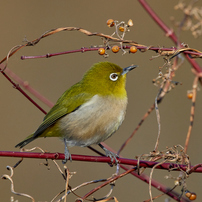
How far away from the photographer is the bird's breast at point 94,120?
3.59 meters

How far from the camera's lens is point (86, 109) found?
3650 mm

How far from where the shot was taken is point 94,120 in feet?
11.7

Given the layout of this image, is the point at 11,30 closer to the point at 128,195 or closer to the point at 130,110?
the point at 130,110

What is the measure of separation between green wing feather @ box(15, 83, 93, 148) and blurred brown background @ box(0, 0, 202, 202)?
233 centimetres

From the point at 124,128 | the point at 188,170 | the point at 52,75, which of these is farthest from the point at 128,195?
the point at 188,170

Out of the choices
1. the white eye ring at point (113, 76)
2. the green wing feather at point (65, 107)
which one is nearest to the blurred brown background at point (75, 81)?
the green wing feather at point (65, 107)

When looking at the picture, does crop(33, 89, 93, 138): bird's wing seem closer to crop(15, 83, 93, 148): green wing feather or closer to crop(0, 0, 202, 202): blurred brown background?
crop(15, 83, 93, 148): green wing feather

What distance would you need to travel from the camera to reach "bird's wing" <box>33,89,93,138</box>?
3.75 meters

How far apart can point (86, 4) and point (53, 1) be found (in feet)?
2.05

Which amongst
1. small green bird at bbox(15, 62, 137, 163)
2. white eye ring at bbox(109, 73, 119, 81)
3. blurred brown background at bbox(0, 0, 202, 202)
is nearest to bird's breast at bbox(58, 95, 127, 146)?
small green bird at bbox(15, 62, 137, 163)

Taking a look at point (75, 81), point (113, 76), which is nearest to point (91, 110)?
point (113, 76)

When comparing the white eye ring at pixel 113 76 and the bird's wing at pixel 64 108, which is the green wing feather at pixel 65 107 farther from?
the white eye ring at pixel 113 76

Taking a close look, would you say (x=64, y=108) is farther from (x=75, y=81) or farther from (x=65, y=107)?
(x=75, y=81)

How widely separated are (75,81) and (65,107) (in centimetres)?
291
